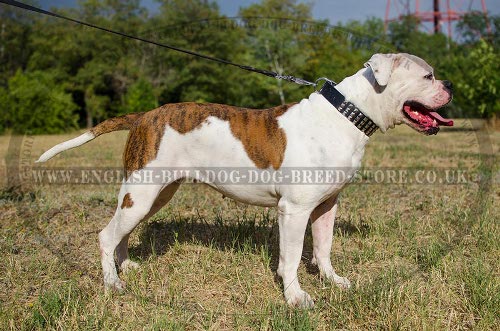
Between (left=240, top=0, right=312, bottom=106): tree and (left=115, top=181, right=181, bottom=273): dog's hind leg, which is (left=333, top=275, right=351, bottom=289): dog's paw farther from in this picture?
(left=240, top=0, right=312, bottom=106): tree

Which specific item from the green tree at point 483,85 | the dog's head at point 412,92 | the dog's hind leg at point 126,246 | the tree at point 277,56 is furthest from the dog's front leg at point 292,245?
the tree at point 277,56

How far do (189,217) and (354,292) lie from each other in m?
2.78

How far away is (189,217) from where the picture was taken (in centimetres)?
552

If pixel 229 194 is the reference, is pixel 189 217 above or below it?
below

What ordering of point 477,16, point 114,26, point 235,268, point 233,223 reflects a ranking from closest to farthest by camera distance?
point 235,268 < point 233,223 < point 477,16 < point 114,26

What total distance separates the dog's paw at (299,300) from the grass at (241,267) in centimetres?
8

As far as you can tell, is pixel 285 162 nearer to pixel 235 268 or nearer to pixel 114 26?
pixel 235 268

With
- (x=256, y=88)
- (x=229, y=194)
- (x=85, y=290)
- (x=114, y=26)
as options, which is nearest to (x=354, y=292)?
(x=229, y=194)

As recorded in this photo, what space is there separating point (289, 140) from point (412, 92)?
937 mm

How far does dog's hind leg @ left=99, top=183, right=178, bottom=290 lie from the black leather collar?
1.45 metres

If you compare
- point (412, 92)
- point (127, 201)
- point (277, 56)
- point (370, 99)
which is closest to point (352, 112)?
point (370, 99)

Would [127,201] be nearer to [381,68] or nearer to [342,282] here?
[342,282]

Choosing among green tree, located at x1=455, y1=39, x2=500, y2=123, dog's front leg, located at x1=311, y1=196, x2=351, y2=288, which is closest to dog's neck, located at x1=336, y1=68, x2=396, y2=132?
dog's front leg, located at x1=311, y1=196, x2=351, y2=288

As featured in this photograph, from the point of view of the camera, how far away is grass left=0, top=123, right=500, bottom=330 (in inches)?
116
